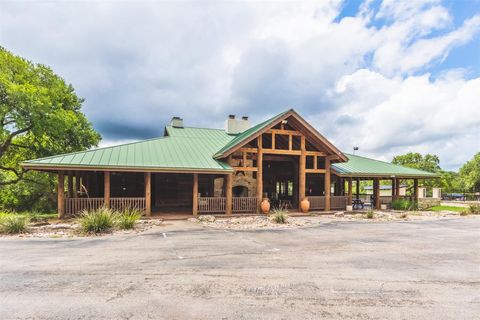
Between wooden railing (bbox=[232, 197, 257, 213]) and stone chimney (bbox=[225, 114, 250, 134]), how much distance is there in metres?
9.11

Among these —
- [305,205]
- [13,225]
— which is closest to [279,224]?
[305,205]

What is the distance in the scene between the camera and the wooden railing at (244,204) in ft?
56.3

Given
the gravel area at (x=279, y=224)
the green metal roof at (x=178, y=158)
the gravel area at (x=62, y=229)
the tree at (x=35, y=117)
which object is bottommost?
the gravel area at (x=279, y=224)

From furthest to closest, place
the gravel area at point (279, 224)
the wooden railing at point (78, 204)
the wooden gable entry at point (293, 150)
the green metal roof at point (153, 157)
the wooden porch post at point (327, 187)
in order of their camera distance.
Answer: the wooden porch post at point (327, 187)
the wooden gable entry at point (293, 150)
the wooden railing at point (78, 204)
the green metal roof at point (153, 157)
the gravel area at point (279, 224)

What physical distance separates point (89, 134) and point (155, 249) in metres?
21.0

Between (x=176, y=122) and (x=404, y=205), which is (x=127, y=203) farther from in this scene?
(x=404, y=205)

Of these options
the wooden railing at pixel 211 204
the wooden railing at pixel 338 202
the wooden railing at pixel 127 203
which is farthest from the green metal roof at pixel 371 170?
the wooden railing at pixel 127 203

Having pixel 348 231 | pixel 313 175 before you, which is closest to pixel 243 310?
pixel 348 231

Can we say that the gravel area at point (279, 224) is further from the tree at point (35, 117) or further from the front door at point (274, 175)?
the tree at point (35, 117)

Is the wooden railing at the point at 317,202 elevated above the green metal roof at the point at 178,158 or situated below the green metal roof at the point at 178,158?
below

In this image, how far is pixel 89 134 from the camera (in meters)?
25.6

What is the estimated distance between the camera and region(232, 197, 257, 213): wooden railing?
17156 millimetres

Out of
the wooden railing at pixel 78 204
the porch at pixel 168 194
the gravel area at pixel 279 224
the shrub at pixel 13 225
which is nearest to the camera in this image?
the shrub at pixel 13 225

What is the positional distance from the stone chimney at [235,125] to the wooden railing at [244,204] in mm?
9110
